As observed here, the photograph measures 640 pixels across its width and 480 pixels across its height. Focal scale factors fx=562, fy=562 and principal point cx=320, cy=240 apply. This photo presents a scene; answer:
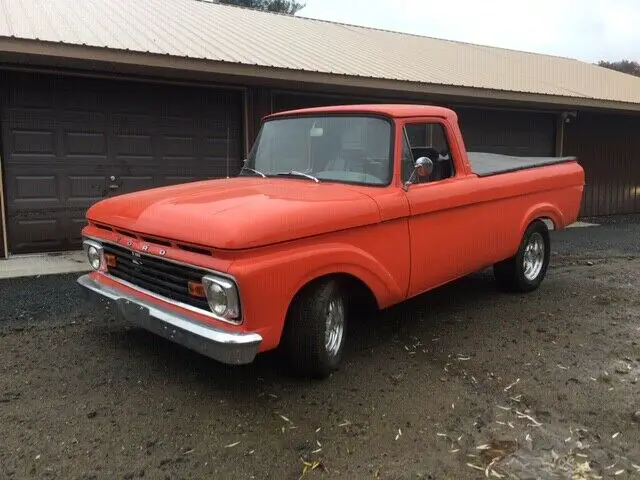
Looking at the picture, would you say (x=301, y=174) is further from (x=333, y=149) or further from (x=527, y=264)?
(x=527, y=264)

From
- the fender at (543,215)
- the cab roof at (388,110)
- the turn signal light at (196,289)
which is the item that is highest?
the cab roof at (388,110)

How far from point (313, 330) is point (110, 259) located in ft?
5.10

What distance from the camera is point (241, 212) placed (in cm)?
324

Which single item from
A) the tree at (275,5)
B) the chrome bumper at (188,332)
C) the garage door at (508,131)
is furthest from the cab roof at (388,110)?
the tree at (275,5)

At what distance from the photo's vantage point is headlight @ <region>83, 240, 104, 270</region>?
401 centimetres

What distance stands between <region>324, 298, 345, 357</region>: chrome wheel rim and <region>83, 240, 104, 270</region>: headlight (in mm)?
1687

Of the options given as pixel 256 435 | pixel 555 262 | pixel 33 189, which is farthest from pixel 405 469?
pixel 33 189

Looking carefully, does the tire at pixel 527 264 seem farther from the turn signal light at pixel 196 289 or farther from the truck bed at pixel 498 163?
the turn signal light at pixel 196 289

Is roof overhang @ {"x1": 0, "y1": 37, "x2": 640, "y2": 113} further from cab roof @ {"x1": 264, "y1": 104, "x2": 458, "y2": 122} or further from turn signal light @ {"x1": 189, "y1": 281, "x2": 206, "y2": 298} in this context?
turn signal light @ {"x1": 189, "y1": 281, "x2": 206, "y2": 298}

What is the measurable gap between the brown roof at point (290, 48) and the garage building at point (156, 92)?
3 centimetres

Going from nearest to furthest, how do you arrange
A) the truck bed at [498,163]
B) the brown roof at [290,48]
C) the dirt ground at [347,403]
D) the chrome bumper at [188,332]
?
the dirt ground at [347,403] → the chrome bumper at [188,332] → the truck bed at [498,163] → the brown roof at [290,48]

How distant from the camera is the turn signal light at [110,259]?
390 cm

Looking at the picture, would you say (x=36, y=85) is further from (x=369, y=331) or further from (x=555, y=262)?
(x=555, y=262)

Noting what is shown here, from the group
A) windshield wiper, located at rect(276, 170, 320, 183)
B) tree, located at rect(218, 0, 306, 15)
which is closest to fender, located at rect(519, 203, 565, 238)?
windshield wiper, located at rect(276, 170, 320, 183)
